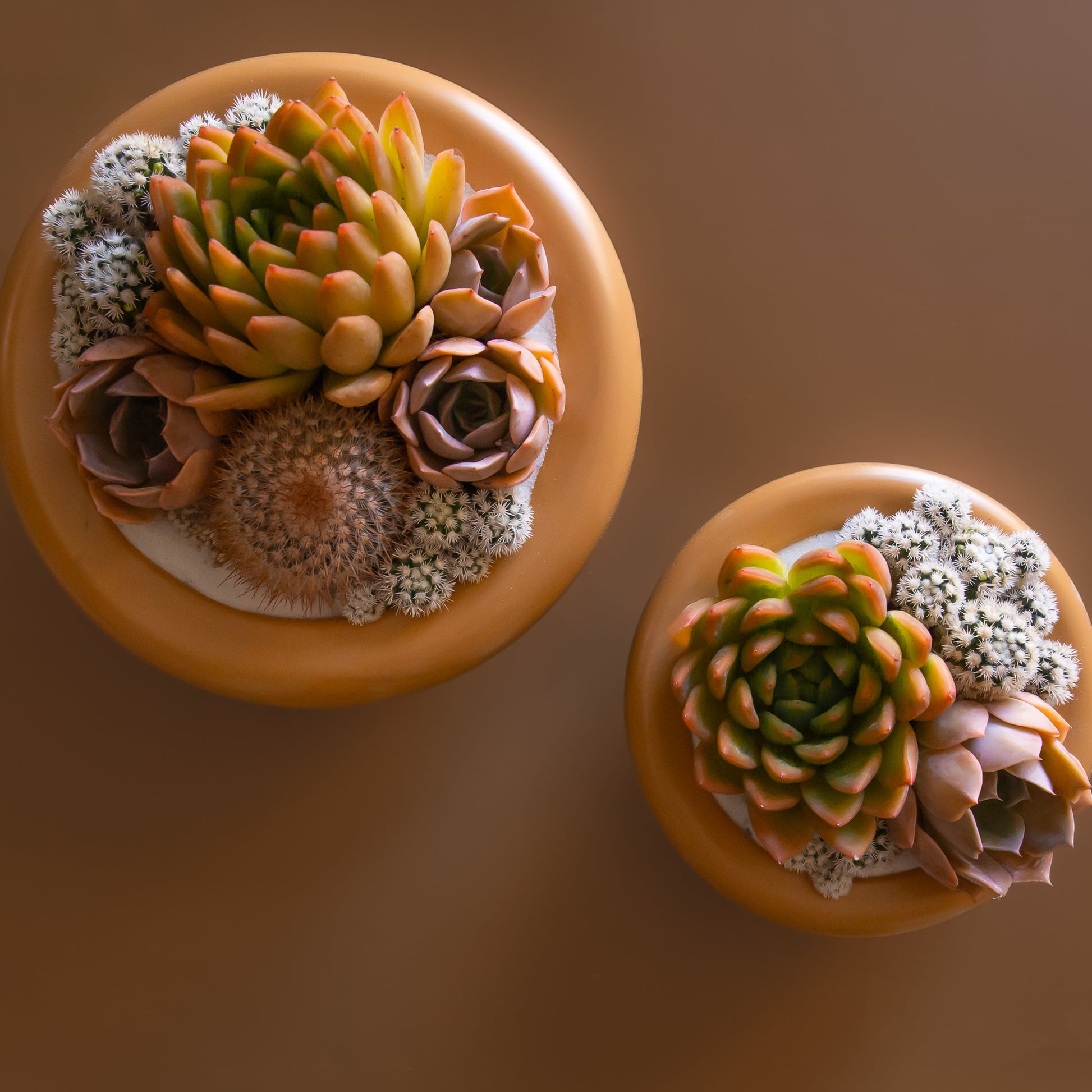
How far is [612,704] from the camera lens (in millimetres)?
1197

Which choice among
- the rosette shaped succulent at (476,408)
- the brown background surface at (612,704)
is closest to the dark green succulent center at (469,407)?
the rosette shaped succulent at (476,408)

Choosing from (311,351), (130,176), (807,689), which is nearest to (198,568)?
(311,351)

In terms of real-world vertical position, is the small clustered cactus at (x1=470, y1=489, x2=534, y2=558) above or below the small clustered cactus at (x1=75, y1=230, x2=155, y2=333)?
below

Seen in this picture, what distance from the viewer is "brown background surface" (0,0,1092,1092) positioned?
1156 mm

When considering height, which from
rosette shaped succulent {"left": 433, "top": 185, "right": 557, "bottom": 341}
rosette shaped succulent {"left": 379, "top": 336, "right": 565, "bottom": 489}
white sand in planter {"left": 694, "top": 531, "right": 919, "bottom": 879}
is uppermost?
rosette shaped succulent {"left": 433, "top": 185, "right": 557, "bottom": 341}

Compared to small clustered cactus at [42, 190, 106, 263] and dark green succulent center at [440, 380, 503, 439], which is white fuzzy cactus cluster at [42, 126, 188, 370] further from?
dark green succulent center at [440, 380, 503, 439]

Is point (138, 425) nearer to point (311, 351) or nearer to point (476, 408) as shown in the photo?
point (311, 351)

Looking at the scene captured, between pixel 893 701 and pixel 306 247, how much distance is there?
0.62 m

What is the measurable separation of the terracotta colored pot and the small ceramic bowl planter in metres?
0.15

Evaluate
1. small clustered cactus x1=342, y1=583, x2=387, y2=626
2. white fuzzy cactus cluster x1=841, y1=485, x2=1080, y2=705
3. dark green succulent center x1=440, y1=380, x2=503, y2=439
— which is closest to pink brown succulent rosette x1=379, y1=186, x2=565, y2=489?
dark green succulent center x1=440, y1=380, x2=503, y2=439

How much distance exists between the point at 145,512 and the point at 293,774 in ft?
1.71

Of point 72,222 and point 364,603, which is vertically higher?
point 72,222

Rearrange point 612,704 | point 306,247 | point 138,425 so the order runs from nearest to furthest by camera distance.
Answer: point 306,247, point 138,425, point 612,704

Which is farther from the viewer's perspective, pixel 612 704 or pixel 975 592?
pixel 612 704
